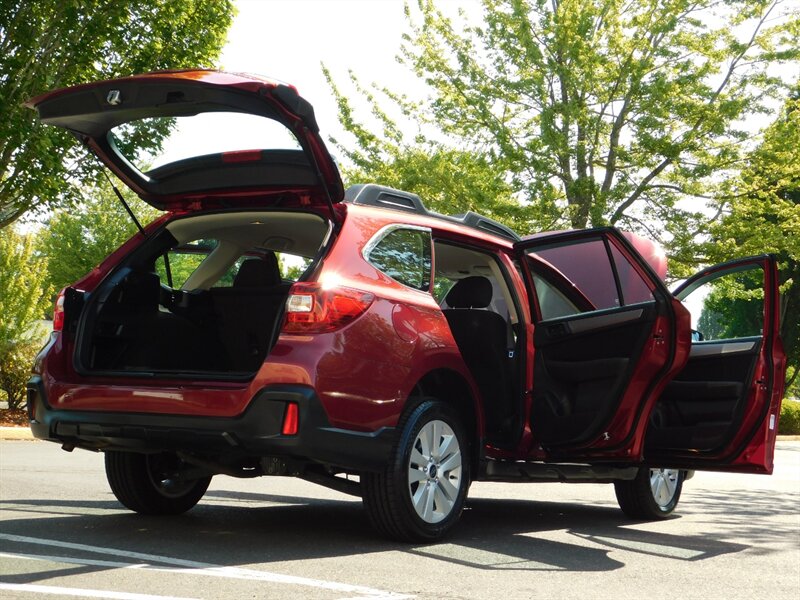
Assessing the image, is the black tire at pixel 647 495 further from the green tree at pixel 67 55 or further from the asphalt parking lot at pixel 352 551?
the green tree at pixel 67 55

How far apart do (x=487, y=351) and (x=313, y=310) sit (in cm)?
191

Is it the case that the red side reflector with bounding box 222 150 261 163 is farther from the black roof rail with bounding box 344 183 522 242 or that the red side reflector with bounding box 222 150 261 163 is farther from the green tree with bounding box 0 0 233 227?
the green tree with bounding box 0 0 233 227

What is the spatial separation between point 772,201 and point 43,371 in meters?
20.4

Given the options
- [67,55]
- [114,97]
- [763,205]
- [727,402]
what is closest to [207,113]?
[114,97]

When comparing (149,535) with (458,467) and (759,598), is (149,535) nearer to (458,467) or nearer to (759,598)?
(458,467)

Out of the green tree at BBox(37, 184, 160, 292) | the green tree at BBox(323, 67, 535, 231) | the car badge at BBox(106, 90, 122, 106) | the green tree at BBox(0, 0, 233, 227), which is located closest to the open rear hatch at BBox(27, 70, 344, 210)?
the car badge at BBox(106, 90, 122, 106)

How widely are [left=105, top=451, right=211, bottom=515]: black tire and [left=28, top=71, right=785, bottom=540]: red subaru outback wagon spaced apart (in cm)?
2

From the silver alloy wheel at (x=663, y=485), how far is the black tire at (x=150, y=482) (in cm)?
334

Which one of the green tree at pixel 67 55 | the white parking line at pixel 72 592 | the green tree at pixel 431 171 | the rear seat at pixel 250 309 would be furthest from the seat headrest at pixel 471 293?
the green tree at pixel 431 171

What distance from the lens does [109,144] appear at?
6.18 m

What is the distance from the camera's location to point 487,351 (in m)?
6.93

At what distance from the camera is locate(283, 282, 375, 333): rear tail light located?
5.32 meters

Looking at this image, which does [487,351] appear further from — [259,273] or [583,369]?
[259,273]

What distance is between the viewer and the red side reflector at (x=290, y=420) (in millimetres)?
5195
